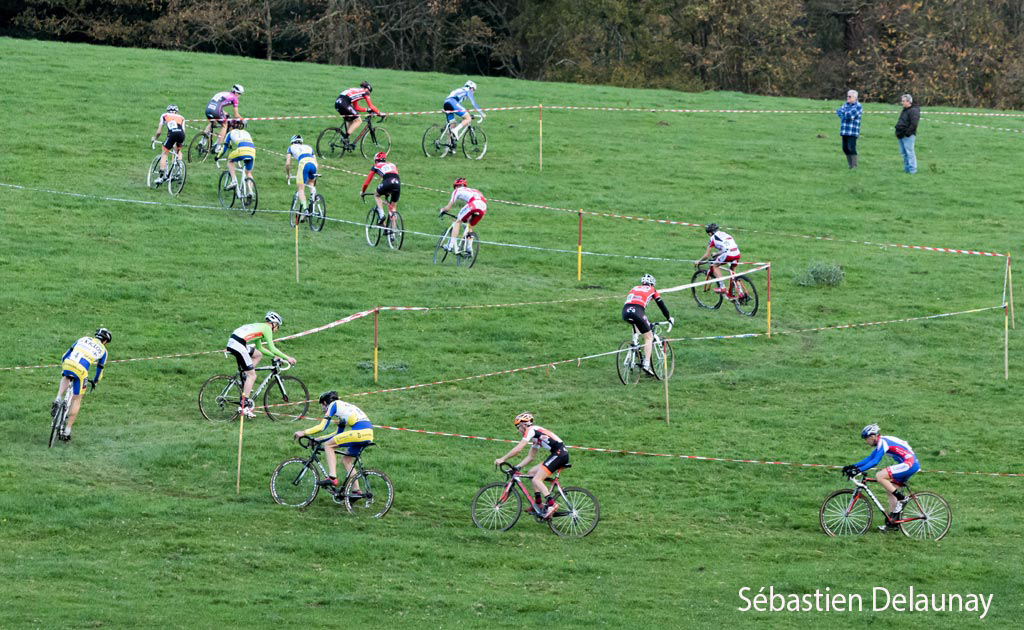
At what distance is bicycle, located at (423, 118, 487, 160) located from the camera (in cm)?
4806

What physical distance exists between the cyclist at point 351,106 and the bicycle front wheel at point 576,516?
23.0 metres

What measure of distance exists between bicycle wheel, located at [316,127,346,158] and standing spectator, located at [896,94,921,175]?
1805 cm

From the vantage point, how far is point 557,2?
7775 cm

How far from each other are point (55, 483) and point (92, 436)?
2627mm

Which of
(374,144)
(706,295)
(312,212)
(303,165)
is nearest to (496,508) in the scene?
(706,295)

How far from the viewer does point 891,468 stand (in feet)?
79.0

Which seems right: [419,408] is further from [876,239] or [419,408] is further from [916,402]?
[876,239]

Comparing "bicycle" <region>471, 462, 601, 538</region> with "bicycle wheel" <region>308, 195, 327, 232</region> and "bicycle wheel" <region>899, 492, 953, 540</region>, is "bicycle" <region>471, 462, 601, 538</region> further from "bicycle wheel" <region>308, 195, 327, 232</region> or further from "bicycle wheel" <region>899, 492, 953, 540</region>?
"bicycle wheel" <region>308, 195, 327, 232</region>

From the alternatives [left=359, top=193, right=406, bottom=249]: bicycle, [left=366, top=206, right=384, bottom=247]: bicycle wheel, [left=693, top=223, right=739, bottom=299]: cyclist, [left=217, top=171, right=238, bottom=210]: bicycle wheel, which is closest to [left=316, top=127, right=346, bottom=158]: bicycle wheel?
[left=217, top=171, right=238, bottom=210]: bicycle wheel

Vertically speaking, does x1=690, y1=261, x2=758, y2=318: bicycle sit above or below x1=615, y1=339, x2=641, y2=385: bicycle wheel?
above

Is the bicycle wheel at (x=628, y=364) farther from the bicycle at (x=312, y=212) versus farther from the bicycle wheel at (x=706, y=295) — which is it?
the bicycle at (x=312, y=212)

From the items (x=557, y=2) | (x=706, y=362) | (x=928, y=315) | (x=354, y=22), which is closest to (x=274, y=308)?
(x=706, y=362)

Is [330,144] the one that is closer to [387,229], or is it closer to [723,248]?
[387,229]

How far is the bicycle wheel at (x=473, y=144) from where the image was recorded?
48688mm
